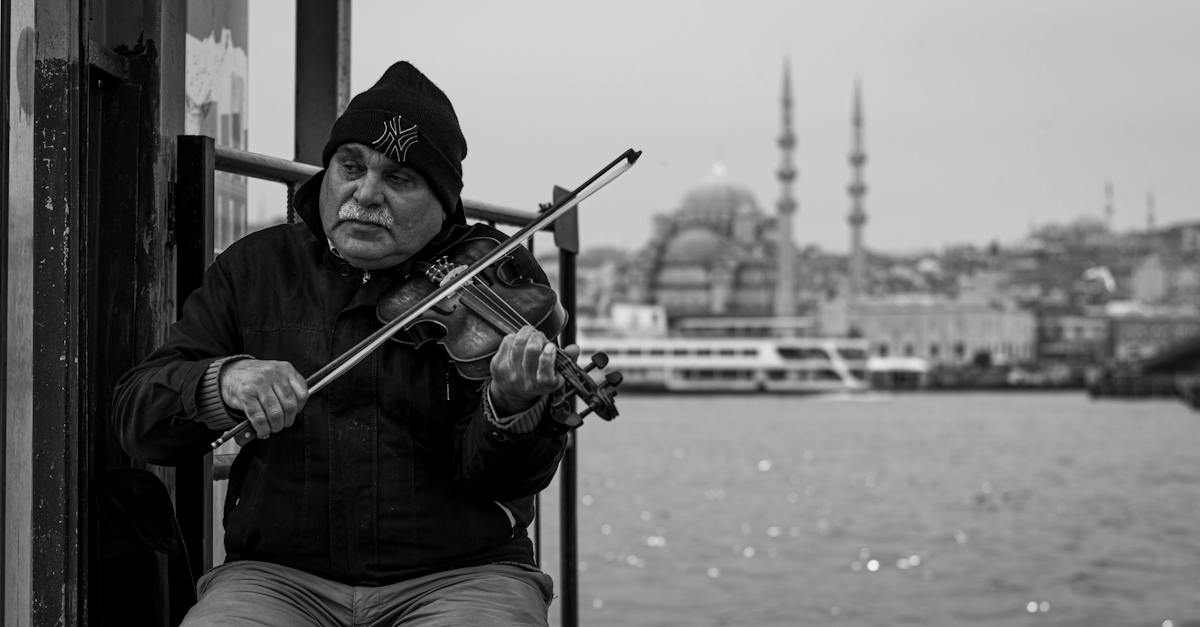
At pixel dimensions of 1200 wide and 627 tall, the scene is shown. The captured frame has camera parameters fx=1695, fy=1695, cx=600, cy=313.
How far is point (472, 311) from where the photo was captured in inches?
67.3

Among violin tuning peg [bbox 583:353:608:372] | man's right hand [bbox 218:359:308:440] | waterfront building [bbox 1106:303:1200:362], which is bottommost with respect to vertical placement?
man's right hand [bbox 218:359:308:440]

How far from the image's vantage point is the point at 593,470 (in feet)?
94.0

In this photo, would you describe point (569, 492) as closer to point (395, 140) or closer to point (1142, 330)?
point (395, 140)

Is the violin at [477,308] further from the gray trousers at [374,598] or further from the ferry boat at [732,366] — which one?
the ferry boat at [732,366]

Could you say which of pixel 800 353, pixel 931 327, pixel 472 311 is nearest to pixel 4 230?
Result: pixel 472 311

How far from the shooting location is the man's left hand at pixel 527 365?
5.01ft

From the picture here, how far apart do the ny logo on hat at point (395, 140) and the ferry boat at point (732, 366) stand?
64.4 m

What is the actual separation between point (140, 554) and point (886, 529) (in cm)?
1717

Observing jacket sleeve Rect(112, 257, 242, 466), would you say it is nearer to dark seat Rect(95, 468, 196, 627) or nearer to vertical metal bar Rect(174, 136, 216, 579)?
dark seat Rect(95, 468, 196, 627)

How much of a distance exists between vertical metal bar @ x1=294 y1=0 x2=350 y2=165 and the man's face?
1021 millimetres

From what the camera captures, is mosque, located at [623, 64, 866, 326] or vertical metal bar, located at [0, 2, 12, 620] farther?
mosque, located at [623, 64, 866, 326]

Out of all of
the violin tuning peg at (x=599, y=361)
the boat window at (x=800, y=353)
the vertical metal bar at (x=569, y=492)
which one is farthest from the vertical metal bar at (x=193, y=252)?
the boat window at (x=800, y=353)

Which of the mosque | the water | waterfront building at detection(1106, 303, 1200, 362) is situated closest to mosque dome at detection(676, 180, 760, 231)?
the mosque

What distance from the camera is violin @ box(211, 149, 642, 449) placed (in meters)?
1.60
